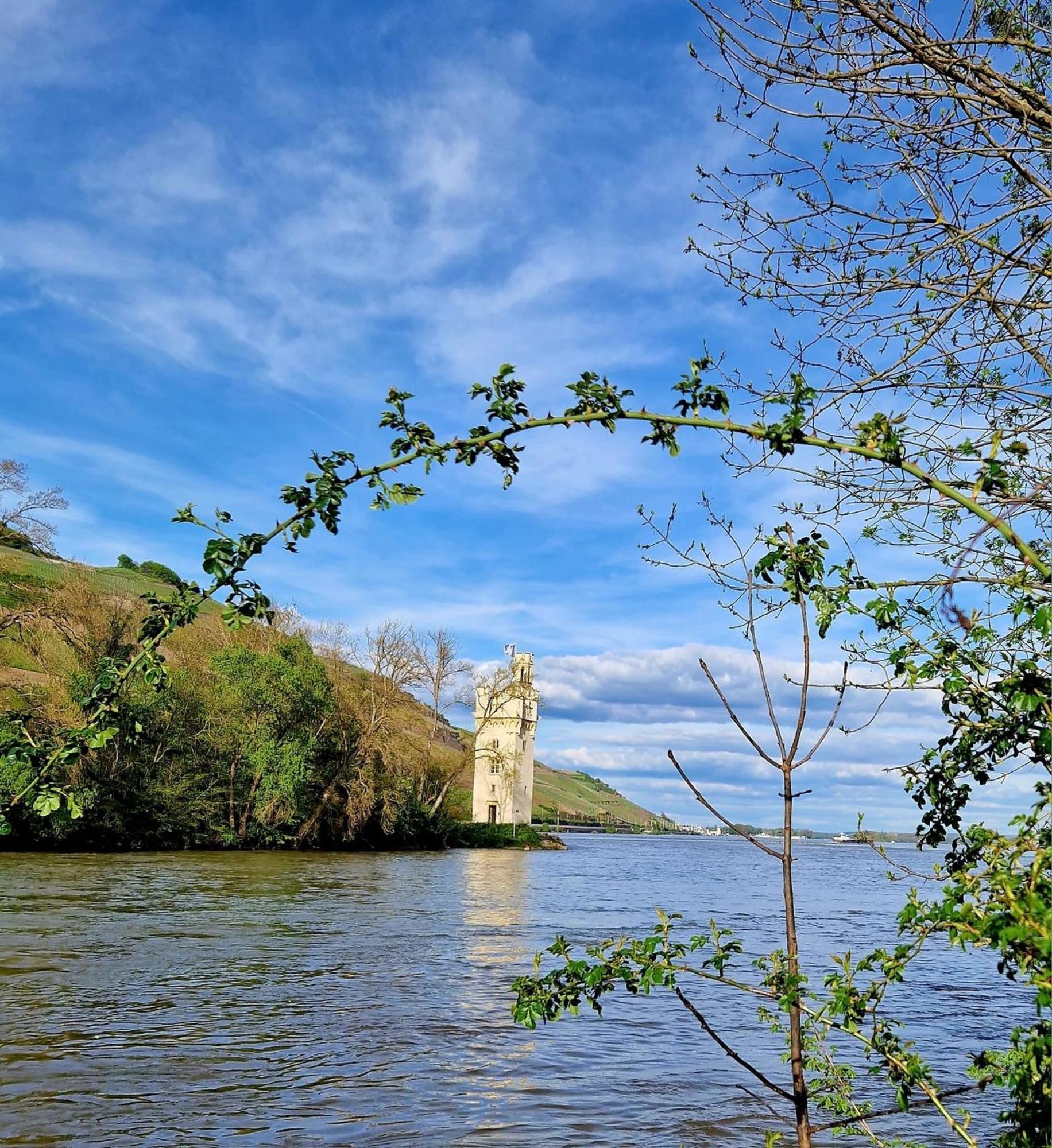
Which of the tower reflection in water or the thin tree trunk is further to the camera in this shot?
the tower reflection in water

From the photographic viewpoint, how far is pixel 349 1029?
35.7 feet

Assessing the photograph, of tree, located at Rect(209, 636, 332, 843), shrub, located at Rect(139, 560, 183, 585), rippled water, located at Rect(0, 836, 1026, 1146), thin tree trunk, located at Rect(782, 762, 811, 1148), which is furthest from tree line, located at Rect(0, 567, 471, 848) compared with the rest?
shrub, located at Rect(139, 560, 183, 585)

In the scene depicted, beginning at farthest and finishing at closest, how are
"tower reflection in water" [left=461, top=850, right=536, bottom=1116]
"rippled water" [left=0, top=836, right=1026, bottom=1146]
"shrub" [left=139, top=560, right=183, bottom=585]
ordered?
"shrub" [left=139, top=560, right=183, bottom=585] < "tower reflection in water" [left=461, top=850, right=536, bottom=1116] < "rippled water" [left=0, top=836, right=1026, bottom=1146]

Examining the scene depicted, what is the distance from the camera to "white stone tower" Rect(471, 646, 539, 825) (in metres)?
68.4

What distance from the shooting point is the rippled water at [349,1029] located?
7.78 metres

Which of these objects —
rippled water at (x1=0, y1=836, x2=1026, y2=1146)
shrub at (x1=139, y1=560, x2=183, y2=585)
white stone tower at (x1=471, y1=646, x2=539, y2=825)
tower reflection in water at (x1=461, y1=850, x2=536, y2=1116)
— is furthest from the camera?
shrub at (x1=139, y1=560, x2=183, y2=585)

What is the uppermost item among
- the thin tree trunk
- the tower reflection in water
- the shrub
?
the shrub

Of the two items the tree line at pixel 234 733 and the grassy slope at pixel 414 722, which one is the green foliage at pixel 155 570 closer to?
the grassy slope at pixel 414 722

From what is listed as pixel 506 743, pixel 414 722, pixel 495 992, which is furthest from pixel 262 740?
pixel 506 743

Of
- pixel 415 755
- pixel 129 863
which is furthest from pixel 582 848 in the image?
pixel 129 863

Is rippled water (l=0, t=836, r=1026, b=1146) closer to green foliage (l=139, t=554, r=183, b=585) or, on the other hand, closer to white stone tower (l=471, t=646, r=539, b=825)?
white stone tower (l=471, t=646, r=539, b=825)

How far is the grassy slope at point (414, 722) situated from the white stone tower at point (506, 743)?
65.9 inches

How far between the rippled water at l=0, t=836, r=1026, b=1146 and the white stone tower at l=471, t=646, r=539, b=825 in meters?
43.0

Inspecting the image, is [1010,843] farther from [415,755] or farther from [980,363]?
[415,755]
